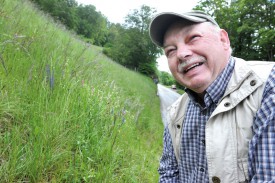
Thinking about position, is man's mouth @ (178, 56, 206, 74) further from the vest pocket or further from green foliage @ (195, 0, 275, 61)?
green foliage @ (195, 0, 275, 61)

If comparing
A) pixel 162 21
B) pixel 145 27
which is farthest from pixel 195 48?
pixel 145 27

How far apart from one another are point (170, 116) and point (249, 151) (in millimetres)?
801

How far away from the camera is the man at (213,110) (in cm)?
124

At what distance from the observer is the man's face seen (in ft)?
5.33

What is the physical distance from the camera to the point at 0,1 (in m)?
3.52

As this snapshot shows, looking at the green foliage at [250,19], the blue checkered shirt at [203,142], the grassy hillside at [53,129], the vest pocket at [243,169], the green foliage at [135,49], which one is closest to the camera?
the blue checkered shirt at [203,142]

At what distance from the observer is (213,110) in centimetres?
163

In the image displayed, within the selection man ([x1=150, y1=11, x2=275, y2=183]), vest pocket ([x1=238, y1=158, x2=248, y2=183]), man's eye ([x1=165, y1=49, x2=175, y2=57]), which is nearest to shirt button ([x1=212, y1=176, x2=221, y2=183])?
man ([x1=150, y1=11, x2=275, y2=183])

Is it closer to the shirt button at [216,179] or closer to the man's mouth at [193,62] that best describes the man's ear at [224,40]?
the man's mouth at [193,62]

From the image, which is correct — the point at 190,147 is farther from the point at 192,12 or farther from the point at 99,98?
the point at 99,98

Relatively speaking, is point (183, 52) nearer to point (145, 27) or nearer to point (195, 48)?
point (195, 48)

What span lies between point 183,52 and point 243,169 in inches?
32.7

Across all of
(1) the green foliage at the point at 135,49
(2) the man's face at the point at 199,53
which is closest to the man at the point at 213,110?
(2) the man's face at the point at 199,53

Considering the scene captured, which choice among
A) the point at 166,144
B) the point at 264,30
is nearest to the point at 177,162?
the point at 166,144
